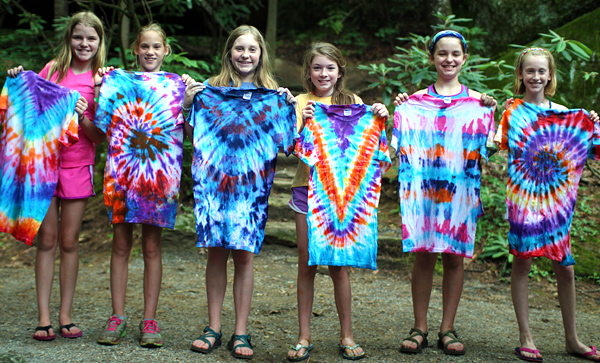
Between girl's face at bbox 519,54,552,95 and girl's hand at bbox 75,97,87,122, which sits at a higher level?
girl's face at bbox 519,54,552,95

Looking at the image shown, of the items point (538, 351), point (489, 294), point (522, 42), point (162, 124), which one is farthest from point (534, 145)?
point (522, 42)

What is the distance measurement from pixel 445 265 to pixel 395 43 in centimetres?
689

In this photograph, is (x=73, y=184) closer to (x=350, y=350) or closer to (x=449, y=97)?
(x=350, y=350)

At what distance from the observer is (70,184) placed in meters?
3.14

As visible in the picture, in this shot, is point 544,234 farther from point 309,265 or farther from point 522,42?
point 522,42

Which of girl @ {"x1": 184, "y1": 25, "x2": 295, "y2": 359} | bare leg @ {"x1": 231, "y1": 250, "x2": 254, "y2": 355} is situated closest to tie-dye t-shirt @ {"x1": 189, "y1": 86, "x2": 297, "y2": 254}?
girl @ {"x1": 184, "y1": 25, "x2": 295, "y2": 359}

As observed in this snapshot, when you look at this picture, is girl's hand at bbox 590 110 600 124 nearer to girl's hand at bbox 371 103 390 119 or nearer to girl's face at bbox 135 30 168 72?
girl's hand at bbox 371 103 390 119

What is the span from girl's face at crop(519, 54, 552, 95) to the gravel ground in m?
1.62

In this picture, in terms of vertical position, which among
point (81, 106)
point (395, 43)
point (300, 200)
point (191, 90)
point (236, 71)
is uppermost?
point (395, 43)

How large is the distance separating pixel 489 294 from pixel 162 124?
3143mm

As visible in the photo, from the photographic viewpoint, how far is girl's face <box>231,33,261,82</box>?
3.07 meters

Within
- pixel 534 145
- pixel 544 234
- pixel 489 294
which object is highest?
pixel 534 145

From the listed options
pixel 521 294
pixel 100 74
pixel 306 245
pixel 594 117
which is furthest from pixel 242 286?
pixel 594 117

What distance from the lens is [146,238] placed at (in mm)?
3131
